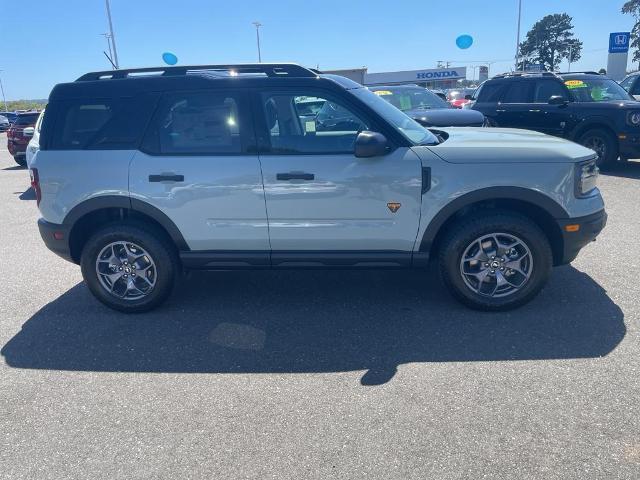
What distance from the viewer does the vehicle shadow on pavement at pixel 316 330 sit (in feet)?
11.9

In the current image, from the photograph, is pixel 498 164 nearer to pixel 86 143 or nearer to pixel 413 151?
pixel 413 151

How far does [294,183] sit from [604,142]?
817cm

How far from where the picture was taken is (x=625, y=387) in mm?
3105

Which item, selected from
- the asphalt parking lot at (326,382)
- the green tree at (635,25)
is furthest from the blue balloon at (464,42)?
the green tree at (635,25)

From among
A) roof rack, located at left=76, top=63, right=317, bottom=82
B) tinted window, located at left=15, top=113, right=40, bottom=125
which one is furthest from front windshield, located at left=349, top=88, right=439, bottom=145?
tinted window, located at left=15, top=113, right=40, bottom=125

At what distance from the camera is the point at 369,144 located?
3.79 m

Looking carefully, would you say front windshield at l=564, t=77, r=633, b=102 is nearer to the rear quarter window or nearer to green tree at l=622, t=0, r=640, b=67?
the rear quarter window

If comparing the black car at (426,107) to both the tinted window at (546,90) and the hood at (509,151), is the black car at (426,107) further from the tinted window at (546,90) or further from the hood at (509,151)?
the hood at (509,151)

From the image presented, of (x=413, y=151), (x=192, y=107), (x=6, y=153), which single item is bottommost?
(x=6, y=153)

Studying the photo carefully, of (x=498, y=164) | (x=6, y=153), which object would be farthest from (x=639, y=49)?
(x=498, y=164)

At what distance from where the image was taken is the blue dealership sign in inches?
853

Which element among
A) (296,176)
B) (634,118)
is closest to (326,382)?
(296,176)

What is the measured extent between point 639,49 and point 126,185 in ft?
249

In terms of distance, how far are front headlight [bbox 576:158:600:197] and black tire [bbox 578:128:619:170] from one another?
6542 millimetres
